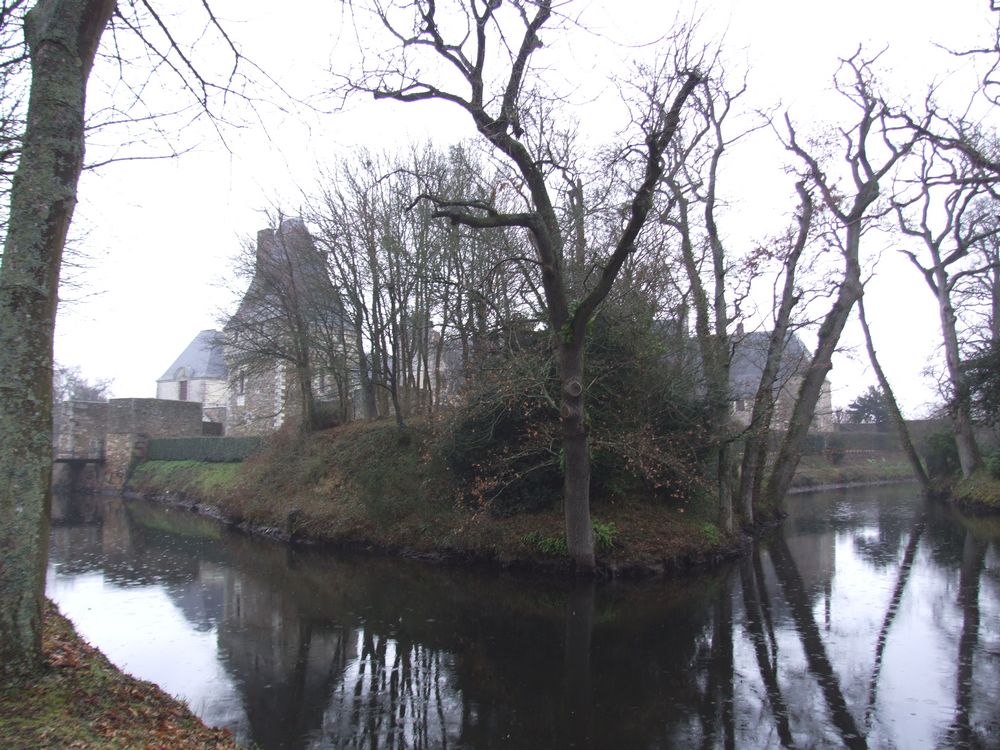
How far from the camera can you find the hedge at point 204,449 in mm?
28281

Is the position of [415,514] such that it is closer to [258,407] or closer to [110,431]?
[258,407]

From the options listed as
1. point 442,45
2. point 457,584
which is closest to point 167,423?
point 457,584

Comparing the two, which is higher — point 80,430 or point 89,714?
point 80,430

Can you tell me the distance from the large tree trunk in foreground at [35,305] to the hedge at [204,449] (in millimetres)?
21637

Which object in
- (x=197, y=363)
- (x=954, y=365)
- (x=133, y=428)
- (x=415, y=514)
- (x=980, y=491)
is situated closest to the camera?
(x=415, y=514)

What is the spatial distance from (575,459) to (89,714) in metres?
8.23

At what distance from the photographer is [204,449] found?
30734 millimetres

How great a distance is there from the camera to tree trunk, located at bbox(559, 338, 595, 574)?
37.0 feet

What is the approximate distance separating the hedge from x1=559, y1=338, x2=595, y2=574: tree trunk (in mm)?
16077

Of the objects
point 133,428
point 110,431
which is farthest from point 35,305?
point 110,431

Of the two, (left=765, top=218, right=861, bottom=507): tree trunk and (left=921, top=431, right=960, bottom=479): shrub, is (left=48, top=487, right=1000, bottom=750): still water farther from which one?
(left=921, top=431, right=960, bottom=479): shrub

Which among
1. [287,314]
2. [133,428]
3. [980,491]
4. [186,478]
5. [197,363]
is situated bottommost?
[980,491]

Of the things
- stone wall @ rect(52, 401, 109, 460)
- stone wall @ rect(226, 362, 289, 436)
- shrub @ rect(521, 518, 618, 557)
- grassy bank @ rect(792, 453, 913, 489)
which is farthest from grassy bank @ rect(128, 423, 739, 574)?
grassy bank @ rect(792, 453, 913, 489)

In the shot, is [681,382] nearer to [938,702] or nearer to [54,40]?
[938,702]
